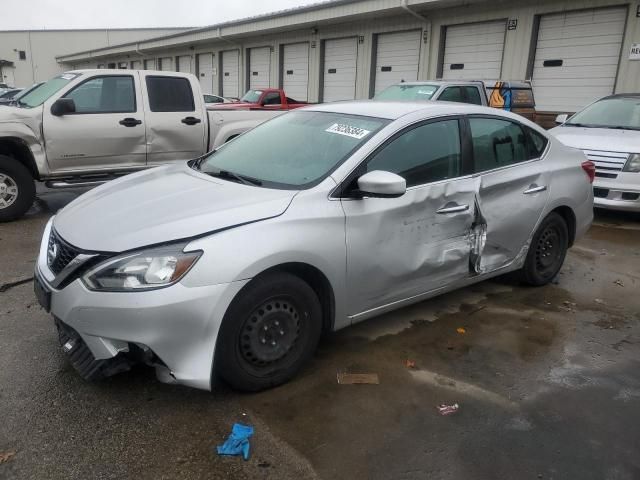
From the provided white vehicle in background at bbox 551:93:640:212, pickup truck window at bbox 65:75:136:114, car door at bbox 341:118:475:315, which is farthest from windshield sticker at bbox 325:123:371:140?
white vehicle in background at bbox 551:93:640:212

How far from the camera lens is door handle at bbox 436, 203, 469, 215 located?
3676 millimetres

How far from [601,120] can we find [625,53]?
5033 mm

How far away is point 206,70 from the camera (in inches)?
1132

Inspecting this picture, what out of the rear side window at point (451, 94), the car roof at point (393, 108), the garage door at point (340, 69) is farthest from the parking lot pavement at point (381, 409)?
the garage door at point (340, 69)

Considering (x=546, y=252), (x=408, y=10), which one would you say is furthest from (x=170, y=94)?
(x=408, y=10)

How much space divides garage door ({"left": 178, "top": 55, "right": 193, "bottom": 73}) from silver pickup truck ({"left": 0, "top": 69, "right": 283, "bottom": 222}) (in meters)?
24.1

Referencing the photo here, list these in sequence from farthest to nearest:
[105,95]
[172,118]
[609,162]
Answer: [172,118] → [609,162] → [105,95]

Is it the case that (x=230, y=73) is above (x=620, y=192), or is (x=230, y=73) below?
above

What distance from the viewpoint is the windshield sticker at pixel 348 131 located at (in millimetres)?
3521

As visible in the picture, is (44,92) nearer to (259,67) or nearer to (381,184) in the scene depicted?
(381,184)

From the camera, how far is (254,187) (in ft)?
10.7

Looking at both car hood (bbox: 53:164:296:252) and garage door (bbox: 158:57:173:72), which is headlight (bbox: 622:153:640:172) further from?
garage door (bbox: 158:57:173:72)

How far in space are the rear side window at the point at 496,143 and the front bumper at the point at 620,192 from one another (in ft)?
11.6

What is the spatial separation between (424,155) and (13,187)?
543 cm
